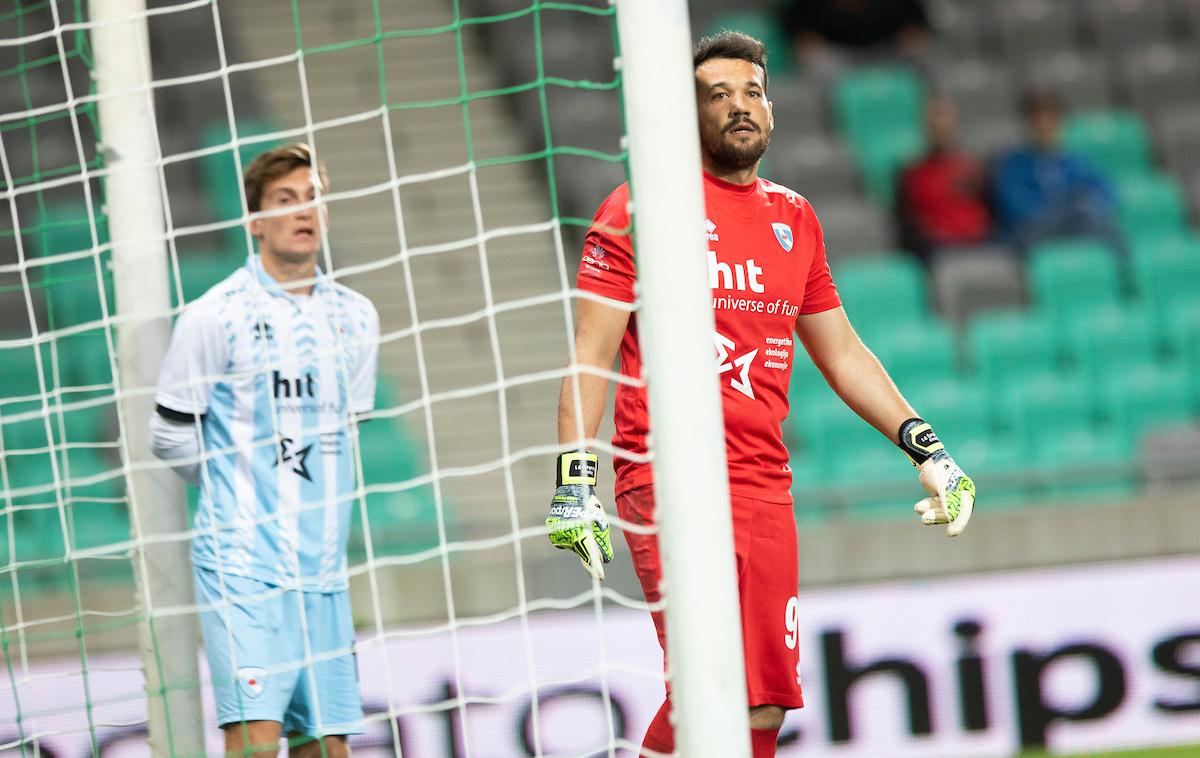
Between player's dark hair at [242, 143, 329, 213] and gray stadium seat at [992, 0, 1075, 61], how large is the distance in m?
6.31

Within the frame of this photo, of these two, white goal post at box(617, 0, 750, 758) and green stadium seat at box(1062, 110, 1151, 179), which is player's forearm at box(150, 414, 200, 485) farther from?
green stadium seat at box(1062, 110, 1151, 179)

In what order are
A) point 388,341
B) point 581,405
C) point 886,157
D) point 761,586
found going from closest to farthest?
point 581,405 < point 761,586 < point 388,341 < point 886,157

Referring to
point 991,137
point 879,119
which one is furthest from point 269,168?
point 991,137

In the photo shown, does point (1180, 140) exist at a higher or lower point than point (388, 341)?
higher

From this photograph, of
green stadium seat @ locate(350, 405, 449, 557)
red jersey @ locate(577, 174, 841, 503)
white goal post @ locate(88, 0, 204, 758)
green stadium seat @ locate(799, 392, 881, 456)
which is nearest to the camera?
red jersey @ locate(577, 174, 841, 503)

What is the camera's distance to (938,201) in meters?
7.40

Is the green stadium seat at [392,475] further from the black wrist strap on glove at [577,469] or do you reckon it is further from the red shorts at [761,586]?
the black wrist strap on glove at [577,469]

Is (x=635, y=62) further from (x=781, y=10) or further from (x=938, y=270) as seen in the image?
(x=781, y=10)

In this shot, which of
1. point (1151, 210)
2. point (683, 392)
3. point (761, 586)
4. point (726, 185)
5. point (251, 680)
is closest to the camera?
point (683, 392)

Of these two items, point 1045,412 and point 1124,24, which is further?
point 1124,24

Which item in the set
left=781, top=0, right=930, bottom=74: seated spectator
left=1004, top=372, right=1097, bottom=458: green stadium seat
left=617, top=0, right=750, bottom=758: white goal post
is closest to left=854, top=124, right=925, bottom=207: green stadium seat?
left=781, top=0, right=930, bottom=74: seated spectator

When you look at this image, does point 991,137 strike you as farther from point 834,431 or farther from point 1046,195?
point 834,431

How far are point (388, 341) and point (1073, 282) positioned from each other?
169 inches

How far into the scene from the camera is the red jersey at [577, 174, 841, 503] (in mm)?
2949
